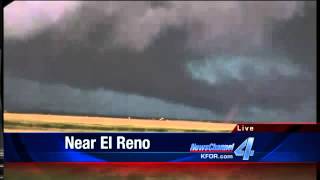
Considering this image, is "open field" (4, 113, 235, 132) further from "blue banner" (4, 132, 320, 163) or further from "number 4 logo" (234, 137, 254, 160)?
"number 4 logo" (234, 137, 254, 160)

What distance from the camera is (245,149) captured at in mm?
8727

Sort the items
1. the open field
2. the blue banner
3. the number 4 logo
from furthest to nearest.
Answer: the number 4 logo
the blue banner
the open field

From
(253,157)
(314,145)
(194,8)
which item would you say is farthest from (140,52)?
(314,145)

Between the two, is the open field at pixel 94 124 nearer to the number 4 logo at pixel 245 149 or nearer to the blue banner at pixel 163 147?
the blue banner at pixel 163 147

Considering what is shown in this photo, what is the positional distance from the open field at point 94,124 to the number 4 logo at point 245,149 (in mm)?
347

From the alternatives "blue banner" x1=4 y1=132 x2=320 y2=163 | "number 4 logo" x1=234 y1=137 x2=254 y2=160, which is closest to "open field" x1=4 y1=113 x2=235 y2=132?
"blue banner" x1=4 y1=132 x2=320 y2=163

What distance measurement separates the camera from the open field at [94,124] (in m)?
8.43

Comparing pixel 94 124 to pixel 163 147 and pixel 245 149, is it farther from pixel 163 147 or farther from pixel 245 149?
pixel 245 149

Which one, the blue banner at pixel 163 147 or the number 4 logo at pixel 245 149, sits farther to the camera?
the number 4 logo at pixel 245 149

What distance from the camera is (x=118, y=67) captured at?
859 cm

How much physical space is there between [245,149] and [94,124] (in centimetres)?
244

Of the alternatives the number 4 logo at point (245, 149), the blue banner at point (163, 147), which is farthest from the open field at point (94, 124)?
the number 4 logo at point (245, 149)

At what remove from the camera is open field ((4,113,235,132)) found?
843 cm

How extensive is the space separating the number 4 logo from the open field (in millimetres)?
347
